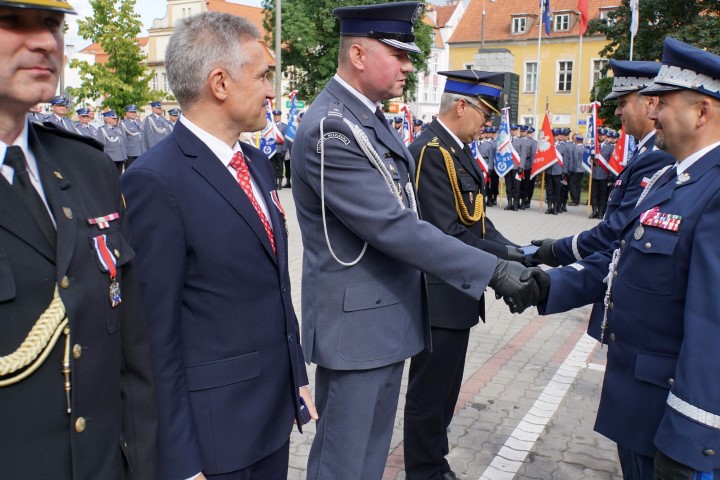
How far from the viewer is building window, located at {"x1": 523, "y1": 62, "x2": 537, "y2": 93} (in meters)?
58.1

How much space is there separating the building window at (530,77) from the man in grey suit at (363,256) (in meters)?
57.5

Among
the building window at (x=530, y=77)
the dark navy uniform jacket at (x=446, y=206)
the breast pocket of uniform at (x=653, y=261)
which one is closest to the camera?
the breast pocket of uniform at (x=653, y=261)

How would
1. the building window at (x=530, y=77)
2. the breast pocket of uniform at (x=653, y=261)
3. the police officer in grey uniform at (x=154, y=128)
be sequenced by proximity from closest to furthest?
1. the breast pocket of uniform at (x=653, y=261)
2. the police officer in grey uniform at (x=154, y=128)
3. the building window at (x=530, y=77)

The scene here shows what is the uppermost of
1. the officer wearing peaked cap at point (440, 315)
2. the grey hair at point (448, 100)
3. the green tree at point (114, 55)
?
the green tree at point (114, 55)

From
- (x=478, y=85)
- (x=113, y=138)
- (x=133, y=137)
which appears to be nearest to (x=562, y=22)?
(x=133, y=137)

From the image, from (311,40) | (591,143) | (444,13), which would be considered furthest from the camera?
(444,13)

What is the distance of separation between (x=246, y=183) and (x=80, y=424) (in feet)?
3.25

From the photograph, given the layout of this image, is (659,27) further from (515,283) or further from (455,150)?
(515,283)

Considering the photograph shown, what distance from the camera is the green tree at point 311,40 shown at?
41.8m

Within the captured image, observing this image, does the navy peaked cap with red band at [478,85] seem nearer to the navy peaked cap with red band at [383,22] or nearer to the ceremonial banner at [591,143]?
the navy peaked cap with red band at [383,22]

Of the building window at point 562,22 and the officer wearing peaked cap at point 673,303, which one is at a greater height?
the building window at point 562,22

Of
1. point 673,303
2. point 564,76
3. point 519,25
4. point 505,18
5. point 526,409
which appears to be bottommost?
point 526,409

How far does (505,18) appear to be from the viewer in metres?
61.1

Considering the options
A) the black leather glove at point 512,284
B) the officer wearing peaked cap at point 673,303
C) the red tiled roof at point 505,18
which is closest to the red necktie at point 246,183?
the black leather glove at point 512,284
